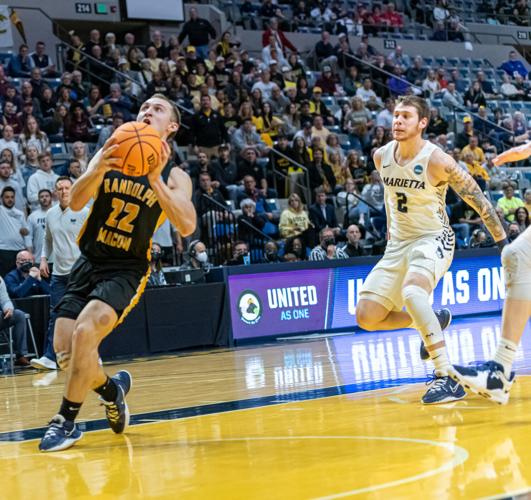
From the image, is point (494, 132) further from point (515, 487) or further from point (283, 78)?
point (515, 487)

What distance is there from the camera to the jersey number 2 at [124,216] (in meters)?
5.92

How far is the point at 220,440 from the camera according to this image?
5578mm

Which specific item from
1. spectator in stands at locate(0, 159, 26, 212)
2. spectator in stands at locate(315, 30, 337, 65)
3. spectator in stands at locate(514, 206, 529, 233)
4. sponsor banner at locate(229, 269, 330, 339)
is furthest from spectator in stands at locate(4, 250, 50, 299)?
spectator in stands at locate(315, 30, 337, 65)

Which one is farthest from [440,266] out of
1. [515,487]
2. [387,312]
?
[515,487]

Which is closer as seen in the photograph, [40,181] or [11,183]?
[11,183]

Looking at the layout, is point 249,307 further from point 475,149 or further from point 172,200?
point 172,200

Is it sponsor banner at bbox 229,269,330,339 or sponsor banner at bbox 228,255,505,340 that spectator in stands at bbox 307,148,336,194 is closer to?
sponsor banner at bbox 228,255,505,340

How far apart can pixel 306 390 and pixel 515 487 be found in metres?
4.05

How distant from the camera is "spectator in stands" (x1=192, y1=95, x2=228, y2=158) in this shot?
1792 centimetres

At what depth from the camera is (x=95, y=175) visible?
559 cm

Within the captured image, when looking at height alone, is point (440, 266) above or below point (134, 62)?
below

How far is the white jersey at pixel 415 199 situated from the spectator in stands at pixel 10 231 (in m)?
7.53

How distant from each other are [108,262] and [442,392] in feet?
7.80

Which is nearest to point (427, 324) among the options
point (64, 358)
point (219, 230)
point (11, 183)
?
point (64, 358)
